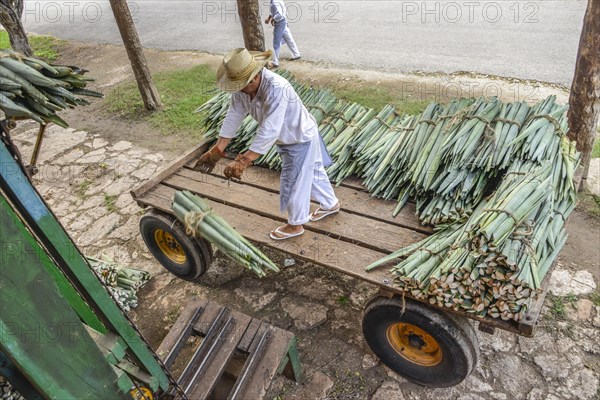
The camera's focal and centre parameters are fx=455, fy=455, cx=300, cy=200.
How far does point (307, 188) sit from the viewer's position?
3.44 m

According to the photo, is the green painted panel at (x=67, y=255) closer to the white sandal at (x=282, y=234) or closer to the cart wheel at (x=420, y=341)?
the white sandal at (x=282, y=234)

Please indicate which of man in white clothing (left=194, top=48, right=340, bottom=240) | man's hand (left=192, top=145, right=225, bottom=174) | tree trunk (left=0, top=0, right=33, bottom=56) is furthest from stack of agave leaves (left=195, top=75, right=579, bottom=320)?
tree trunk (left=0, top=0, right=33, bottom=56)

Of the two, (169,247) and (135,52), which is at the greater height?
(135,52)

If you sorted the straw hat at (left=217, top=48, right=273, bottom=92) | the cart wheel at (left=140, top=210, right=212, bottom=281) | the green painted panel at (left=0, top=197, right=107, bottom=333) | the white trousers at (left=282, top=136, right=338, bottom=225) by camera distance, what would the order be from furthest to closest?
the cart wheel at (left=140, top=210, right=212, bottom=281) → the white trousers at (left=282, top=136, right=338, bottom=225) → the straw hat at (left=217, top=48, right=273, bottom=92) → the green painted panel at (left=0, top=197, right=107, bottom=333)

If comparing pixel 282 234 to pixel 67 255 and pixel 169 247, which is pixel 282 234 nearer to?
pixel 169 247

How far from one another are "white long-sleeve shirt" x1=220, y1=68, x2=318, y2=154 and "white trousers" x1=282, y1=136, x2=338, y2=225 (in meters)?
0.17

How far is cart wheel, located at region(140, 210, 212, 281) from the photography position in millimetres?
3814

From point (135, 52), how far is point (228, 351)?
16.8ft

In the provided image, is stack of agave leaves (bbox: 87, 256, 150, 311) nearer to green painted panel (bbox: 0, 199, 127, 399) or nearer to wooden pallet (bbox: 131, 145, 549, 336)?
wooden pallet (bbox: 131, 145, 549, 336)

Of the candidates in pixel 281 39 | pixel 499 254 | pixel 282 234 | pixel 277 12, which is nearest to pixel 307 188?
pixel 282 234

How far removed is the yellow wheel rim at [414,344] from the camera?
10.1 feet

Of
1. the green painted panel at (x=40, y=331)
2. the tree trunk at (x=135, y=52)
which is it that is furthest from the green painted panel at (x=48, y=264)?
the tree trunk at (x=135, y=52)

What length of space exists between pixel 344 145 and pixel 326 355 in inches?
70.3

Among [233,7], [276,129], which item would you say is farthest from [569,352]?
[233,7]
